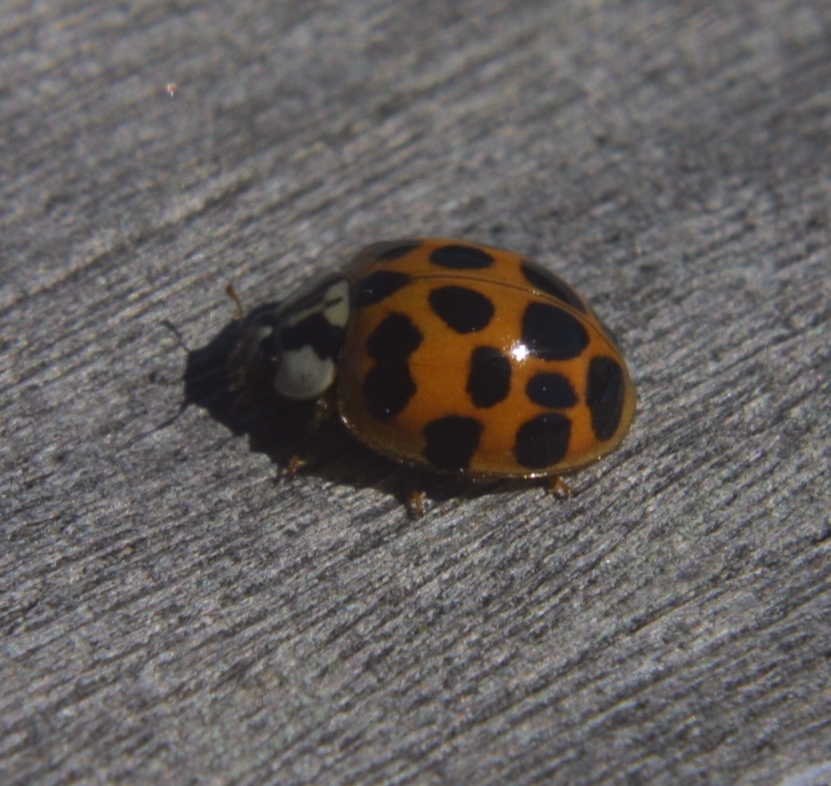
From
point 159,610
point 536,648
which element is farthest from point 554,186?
point 159,610

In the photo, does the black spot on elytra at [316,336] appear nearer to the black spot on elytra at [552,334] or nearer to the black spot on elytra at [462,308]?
the black spot on elytra at [462,308]

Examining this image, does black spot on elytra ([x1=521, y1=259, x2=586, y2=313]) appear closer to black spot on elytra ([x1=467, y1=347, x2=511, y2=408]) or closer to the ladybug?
the ladybug

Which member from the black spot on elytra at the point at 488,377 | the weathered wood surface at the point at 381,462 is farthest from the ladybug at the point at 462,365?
the weathered wood surface at the point at 381,462

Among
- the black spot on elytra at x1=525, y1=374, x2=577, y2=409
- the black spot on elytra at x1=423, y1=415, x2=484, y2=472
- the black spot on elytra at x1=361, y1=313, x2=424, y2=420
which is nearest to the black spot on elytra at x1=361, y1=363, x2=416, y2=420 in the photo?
the black spot on elytra at x1=361, y1=313, x2=424, y2=420

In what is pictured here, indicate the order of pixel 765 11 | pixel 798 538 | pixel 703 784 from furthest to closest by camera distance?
1. pixel 765 11
2. pixel 798 538
3. pixel 703 784

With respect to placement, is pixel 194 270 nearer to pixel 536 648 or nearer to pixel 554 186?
pixel 554 186
